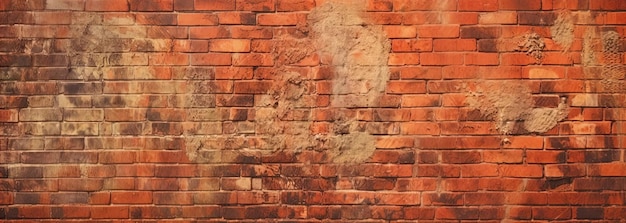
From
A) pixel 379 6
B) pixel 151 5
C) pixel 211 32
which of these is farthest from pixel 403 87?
pixel 151 5

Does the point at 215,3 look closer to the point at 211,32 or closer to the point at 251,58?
the point at 211,32

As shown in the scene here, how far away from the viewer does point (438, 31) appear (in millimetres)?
2170

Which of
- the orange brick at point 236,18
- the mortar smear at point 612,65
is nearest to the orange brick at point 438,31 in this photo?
the mortar smear at point 612,65

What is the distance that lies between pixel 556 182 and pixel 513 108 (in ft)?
1.57

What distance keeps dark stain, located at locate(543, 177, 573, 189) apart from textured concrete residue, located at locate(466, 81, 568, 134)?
280mm

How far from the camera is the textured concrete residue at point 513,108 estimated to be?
215 centimetres

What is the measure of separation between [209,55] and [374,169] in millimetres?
1123

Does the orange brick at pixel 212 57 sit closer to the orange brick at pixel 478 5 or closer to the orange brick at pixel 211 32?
the orange brick at pixel 211 32

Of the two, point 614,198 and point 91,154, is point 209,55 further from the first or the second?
point 614,198

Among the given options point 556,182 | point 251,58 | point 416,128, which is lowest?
point 556,182

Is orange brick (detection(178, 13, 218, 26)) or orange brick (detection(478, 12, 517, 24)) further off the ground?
orange brick (detection(478, 12, 517, 24))

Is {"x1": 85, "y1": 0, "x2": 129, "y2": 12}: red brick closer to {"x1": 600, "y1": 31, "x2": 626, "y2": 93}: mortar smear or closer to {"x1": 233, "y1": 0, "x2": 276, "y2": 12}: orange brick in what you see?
{"x1": 233, "y1": 0, "x2": 276, "y2": 12}: orange brick

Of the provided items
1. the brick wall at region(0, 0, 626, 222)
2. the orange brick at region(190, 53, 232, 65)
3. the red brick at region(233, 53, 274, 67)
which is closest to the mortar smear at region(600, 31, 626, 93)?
the brick wall at region(0, 0, 626, 222)

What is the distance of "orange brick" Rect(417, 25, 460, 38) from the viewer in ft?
7.11
